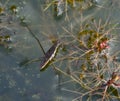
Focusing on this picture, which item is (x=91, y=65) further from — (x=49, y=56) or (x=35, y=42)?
(x=35, y=42)

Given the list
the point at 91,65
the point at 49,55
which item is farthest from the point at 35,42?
the point at 91,65

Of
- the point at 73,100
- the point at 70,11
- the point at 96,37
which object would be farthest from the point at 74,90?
the point at 70,11

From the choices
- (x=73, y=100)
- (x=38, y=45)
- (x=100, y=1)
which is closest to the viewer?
(x=73, y=100)

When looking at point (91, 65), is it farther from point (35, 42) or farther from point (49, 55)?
point (35, 42)

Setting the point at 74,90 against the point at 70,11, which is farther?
the point at 70,11

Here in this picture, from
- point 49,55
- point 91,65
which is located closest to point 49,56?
point 49,55

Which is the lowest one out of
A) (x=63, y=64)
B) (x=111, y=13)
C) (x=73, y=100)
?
(x=73, y=100)

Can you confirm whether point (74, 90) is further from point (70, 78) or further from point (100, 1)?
point (100, 1)

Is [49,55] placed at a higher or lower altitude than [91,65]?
higher
